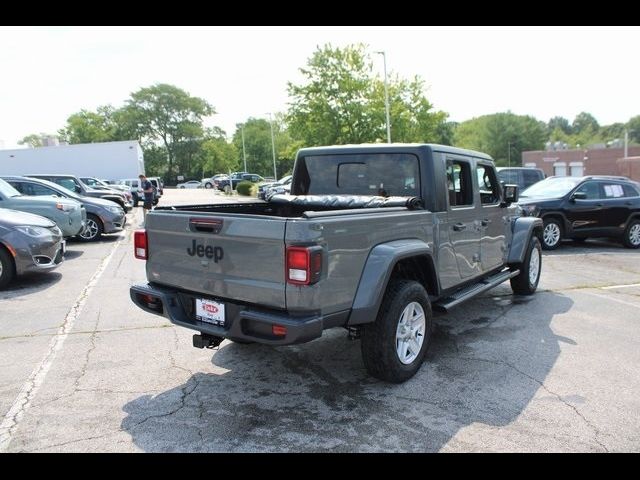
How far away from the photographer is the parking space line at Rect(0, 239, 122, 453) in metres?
3.32

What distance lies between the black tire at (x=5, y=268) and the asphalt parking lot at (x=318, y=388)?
1.22m

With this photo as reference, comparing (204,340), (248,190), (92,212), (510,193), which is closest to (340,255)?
(204,340)

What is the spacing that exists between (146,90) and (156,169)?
12.9m

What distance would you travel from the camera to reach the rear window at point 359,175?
469 centimetres

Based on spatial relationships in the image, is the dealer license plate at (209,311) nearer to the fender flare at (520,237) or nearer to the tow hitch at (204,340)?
the tow hitch at (204,340)

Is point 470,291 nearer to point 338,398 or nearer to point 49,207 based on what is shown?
point 338,398

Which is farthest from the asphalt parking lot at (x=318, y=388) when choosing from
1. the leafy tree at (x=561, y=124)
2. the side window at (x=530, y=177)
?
the leafy tree at (x=561, y=124)

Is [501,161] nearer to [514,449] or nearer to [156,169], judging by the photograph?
[156,169]

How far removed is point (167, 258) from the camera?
13.1 ft

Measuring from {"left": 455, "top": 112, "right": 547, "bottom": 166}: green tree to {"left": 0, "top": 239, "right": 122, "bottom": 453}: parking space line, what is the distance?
87129 mm

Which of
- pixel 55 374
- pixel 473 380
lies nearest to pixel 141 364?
pixel 55 374

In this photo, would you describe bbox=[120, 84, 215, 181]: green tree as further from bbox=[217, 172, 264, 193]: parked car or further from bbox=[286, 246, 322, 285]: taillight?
bbox=[286, 246, 322, 285]: taillight

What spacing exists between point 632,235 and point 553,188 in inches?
81.1

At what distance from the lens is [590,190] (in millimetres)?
11336
